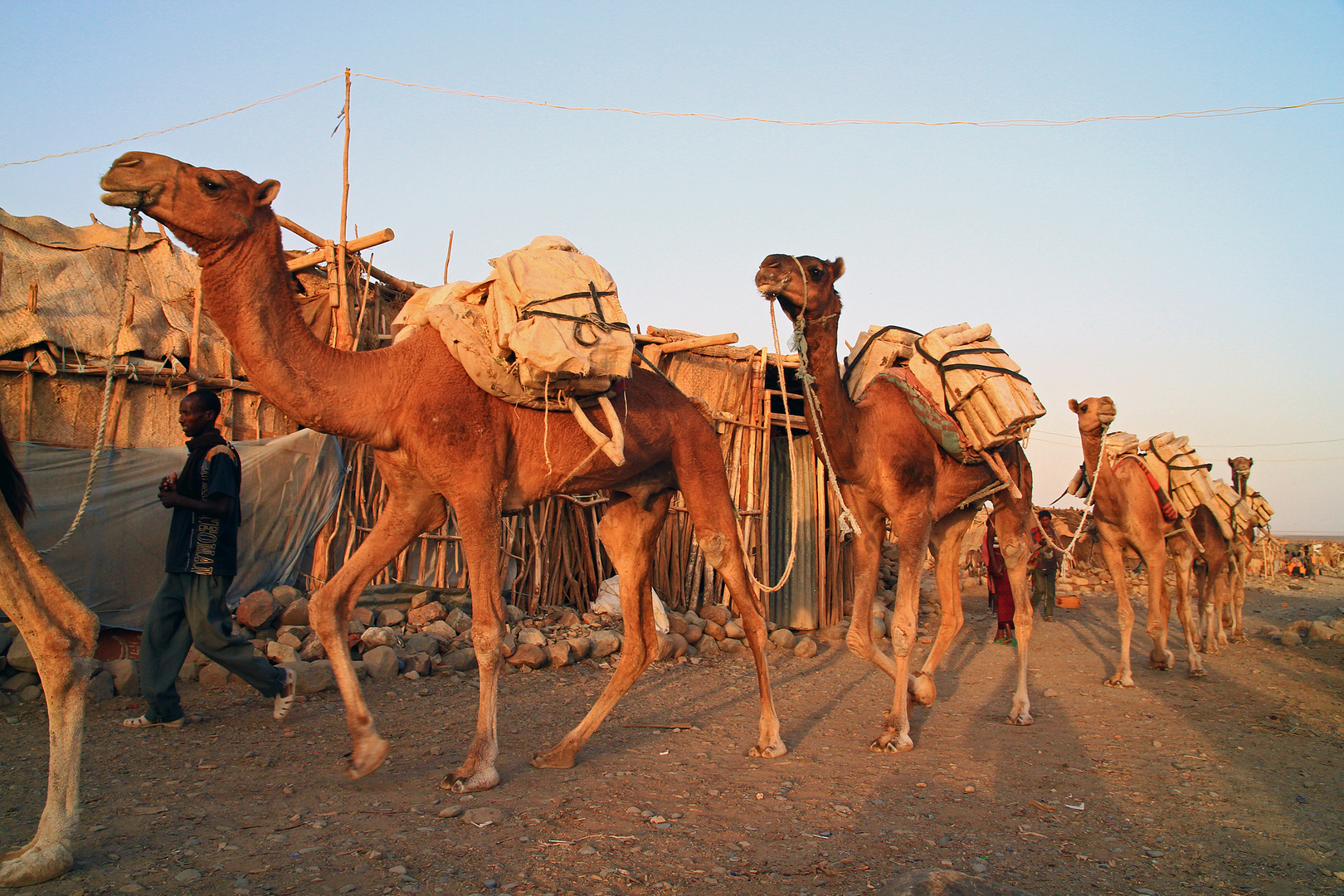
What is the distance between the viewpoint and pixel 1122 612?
365 inches

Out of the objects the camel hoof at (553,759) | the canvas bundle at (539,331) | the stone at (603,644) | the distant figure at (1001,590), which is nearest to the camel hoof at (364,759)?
the camel hoof at (553,759)

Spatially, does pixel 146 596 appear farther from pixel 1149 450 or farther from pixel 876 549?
pixel 1149 450

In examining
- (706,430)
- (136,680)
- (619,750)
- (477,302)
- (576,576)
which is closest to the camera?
(477,302)

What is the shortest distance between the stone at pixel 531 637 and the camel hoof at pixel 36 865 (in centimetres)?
526

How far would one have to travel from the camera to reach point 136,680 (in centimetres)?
612

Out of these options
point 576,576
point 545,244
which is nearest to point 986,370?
point 545,244

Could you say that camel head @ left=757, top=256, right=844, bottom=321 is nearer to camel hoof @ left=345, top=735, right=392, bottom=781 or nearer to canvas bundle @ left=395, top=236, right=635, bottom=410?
canvas bundle @ left=395, top=236, right=635, bottom=410

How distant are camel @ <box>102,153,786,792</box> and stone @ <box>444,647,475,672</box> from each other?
2832 millimetres

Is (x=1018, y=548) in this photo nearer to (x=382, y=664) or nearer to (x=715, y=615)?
(x=715, y=615)

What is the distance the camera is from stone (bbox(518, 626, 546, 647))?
27.1 feet

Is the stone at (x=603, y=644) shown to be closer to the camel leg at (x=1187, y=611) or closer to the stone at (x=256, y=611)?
the stone at (x=256, y=611)

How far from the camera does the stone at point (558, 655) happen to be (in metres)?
8.11

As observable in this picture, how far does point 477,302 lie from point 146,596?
4.95 metres

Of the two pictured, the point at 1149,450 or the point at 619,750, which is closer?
the point at 619,750
